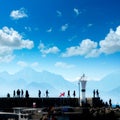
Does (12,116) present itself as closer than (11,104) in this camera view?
Yes

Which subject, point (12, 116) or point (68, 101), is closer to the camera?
point (12, 116)

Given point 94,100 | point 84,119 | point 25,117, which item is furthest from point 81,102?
point 25,117

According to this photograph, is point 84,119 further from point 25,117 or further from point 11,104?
point 11,104

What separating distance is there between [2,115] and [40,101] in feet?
140

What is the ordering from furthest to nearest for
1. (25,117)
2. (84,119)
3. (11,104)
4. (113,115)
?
1. (11,104)
2. (113,115)
3. (84,119)
4. (25,117)

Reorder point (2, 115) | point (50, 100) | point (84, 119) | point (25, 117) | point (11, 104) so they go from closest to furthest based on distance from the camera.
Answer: point (2, 115)
point (25, 117)
point (84, 119)
point (11, 104)
point (50, 100)

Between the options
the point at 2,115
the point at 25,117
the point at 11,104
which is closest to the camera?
the point at 2,115

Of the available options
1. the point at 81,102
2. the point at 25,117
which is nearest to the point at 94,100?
the point at 81,102

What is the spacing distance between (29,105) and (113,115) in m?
30.0

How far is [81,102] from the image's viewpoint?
95.2 m

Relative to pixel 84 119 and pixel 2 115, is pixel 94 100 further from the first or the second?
pixel 2 115

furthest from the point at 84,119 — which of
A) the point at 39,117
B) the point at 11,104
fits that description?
the point at 11,104

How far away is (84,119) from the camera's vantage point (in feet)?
206

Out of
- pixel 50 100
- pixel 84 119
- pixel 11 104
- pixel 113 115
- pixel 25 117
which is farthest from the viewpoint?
pixel 50 100
